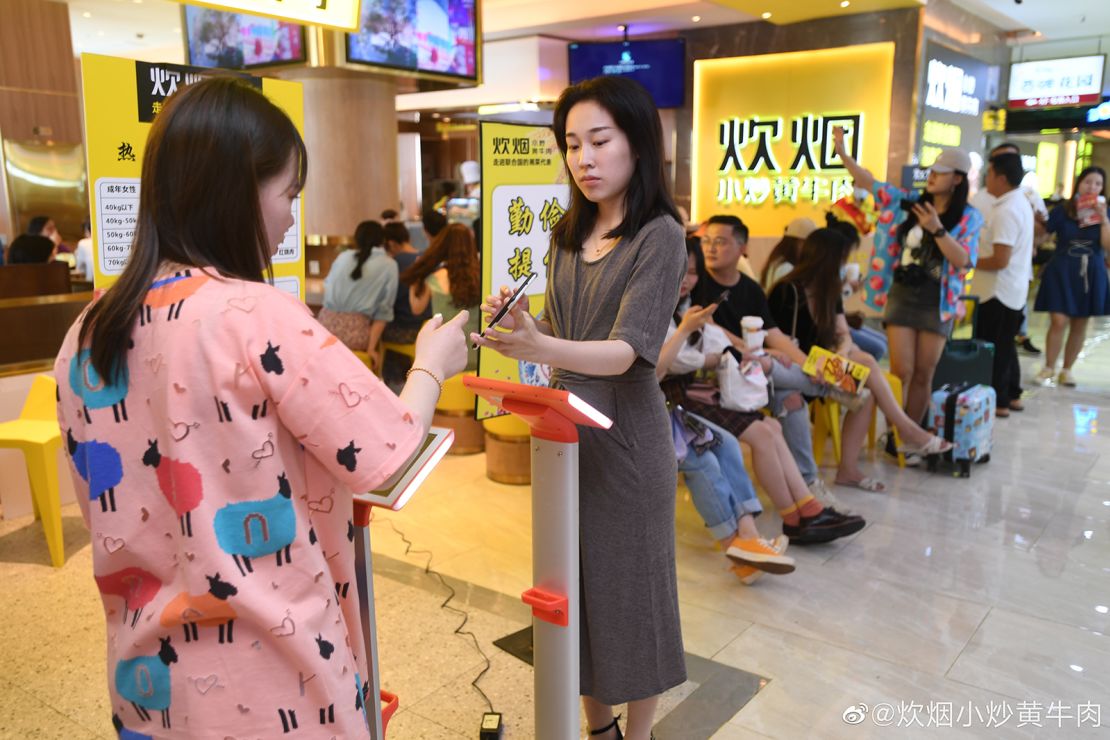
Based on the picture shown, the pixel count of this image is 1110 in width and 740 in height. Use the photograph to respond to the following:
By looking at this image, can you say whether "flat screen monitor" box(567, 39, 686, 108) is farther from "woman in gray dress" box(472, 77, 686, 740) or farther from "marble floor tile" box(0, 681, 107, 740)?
"marble floor tile" box(0, 681, 107, 740)

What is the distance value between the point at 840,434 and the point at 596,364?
3483 millimetres

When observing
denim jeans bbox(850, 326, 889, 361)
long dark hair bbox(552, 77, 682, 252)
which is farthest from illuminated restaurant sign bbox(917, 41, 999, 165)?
long dark hair bbox(552, 77, 682, 252)

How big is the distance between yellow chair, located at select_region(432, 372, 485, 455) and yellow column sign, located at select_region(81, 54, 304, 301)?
2728 millimetres

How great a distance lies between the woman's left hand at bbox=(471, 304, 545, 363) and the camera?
4.95 ft

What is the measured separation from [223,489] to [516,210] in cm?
189

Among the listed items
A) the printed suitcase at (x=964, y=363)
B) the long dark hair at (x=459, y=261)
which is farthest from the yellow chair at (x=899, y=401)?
the long dark hair at (x=459, y=261)

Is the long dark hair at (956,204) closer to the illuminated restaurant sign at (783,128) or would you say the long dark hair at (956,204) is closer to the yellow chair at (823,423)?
the yellow chair at (823,423)

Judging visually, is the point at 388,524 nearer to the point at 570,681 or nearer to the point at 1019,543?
the point at 570,681

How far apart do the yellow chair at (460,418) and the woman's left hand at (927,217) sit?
2554 millimetres

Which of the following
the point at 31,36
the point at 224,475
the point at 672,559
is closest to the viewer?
the point at 224,475

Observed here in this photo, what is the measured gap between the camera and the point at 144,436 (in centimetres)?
107

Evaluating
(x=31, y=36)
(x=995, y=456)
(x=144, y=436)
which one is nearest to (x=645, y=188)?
(x=144, y=436)

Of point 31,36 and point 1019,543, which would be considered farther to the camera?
point 31,36

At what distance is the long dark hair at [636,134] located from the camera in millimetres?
1772
